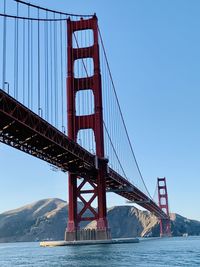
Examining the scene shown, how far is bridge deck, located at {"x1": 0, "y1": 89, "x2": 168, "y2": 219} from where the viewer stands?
109ft

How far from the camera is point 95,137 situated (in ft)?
172

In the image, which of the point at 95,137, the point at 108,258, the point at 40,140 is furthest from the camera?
the point at 95,137

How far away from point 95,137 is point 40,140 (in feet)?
42.1

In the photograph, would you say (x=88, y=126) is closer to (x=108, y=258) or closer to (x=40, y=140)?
(x=40, y=140)

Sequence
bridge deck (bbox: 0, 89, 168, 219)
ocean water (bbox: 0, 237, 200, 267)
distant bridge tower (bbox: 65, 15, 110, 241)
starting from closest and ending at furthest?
ocean water (bbox: 0, 237, 200, 267) → bridge deck (bbox: 0, 89, 168, 219) → distant bridge tower (bbox: 65, 15, 110, 241)

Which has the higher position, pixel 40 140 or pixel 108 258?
pixel 40 140

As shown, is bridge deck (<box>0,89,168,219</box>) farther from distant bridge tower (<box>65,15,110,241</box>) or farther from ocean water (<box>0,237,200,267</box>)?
ocean water (<box>0,237,200,267</box>)

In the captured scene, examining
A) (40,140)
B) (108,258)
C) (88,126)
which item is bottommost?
(108,258)

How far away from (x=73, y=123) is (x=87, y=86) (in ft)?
14.8

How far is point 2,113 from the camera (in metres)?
31.9

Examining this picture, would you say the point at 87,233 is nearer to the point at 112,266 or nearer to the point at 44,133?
the point at 44,133

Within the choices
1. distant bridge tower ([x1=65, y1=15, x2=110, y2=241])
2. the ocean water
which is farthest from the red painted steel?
the ocean water

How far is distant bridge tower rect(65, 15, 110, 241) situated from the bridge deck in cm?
122

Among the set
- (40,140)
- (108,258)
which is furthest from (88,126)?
(108,258)
